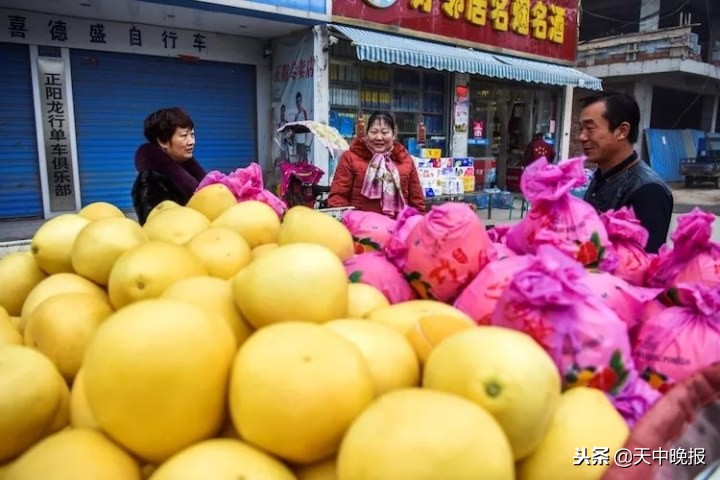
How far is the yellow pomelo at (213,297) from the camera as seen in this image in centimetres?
109

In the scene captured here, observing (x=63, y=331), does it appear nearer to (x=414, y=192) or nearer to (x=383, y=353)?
(x=383, y=353)

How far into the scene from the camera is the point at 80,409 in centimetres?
99

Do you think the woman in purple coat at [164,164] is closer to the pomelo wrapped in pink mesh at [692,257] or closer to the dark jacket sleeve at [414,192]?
the dark jacket sleeve at [414,192]

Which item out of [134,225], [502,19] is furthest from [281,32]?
[134,225]

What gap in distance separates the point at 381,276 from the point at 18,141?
7106 mm

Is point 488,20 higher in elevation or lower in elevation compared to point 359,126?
higher

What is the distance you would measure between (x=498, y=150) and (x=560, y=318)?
11.6m

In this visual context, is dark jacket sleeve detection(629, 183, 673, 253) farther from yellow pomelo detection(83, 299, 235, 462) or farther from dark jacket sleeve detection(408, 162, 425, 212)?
yellow pomelo detection(83, 299, 235, 462)

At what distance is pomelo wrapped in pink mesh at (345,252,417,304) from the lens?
157 centimetres

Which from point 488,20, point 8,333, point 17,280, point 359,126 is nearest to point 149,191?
point 17,280

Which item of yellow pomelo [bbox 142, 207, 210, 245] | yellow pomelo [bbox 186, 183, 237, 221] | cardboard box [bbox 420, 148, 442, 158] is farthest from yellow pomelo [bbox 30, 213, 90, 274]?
cardboard box [bbox 420, 148, 442, 158]

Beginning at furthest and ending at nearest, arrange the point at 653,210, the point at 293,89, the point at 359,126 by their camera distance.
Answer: the point at 359,126 < the point at 293,89 < the point at 653,210

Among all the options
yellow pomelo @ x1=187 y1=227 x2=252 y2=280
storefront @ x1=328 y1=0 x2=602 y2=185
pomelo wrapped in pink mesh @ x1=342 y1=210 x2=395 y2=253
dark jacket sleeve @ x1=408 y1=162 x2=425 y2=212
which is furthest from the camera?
storefront @ x1=328 y1=0 x2=602 y2=185

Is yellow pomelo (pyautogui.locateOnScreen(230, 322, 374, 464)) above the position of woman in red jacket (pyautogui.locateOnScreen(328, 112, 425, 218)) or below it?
below
